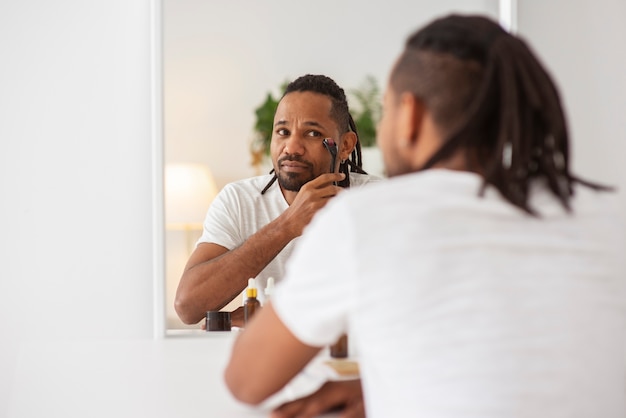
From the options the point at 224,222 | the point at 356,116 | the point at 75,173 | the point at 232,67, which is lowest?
the point at 224,222

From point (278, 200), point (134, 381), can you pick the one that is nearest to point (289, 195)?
point (278, 200)

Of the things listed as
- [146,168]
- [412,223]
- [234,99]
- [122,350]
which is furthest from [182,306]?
[412,223]

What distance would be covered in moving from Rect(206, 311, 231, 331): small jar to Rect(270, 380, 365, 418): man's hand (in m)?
0.68

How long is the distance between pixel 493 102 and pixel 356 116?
2.95 feet

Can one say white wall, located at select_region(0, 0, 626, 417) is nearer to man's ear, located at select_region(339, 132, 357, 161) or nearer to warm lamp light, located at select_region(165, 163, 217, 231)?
warm lamp light, located at select_region(165, 163, 217, 231)

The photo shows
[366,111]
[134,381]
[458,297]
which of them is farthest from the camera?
[366,111]

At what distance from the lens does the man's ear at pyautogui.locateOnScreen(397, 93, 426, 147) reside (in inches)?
34.9

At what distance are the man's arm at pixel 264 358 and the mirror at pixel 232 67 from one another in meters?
0.81

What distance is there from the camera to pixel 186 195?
1.71 metres

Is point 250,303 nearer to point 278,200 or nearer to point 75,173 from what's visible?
point 278,200

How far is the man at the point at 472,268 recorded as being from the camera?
2.54 ft

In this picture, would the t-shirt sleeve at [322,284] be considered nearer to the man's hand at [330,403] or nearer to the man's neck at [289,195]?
the man's hand at [330,403]

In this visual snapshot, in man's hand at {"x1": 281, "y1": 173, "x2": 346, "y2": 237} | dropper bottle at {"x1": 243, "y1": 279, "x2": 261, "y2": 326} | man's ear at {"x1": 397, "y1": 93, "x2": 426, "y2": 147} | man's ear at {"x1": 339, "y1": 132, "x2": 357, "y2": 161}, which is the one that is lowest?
dropper bottle at {"x1": 243, "y1": 279, "x2": 261, "y2": 326}

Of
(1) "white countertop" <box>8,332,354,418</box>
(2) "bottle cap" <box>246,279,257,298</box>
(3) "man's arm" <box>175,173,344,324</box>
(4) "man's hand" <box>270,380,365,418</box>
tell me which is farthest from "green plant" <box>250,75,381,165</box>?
(4) "man's hand" <box>270,380,365,418</box>
